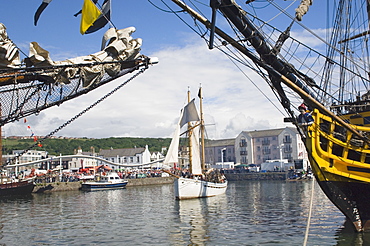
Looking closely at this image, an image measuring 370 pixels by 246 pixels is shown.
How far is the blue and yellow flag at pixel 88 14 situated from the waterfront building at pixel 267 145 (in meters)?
79.5

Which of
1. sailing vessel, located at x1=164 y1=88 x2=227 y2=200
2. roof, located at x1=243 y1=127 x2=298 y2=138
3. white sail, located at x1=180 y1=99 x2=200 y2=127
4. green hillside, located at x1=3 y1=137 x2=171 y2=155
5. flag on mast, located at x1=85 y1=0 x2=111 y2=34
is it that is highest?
green hillside, located at x1=3 y1=137 x2=171 y2=155

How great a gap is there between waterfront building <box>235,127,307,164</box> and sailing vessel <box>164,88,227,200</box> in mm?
46930

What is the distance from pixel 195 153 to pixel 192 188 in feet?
15.2

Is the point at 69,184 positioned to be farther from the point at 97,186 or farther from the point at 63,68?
the point at 63,68

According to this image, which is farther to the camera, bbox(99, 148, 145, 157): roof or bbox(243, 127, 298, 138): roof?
bbox(99, 148, 145, 157): roof

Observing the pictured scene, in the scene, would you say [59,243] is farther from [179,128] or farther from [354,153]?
[179,128]

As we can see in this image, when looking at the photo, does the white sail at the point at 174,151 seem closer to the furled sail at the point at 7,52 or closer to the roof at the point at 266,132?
the furled sail at the point at 7,52

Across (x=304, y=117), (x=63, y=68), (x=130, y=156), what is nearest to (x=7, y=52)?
(x=63, y=68)

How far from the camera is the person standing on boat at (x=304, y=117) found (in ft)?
57.2

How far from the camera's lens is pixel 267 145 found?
316 feet

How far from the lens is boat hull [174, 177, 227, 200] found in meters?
38.4

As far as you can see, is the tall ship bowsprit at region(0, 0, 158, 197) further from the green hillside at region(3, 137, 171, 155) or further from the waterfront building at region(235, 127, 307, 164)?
the green hillside at region(3, 137, 171, 155)

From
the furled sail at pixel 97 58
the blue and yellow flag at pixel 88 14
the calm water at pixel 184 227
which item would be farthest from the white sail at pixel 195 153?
the blue and yellow flag at pixel 88 14

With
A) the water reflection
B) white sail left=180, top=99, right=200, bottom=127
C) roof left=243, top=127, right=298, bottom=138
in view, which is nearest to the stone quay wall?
roof left=243, top=127, right=298, bottom=138
